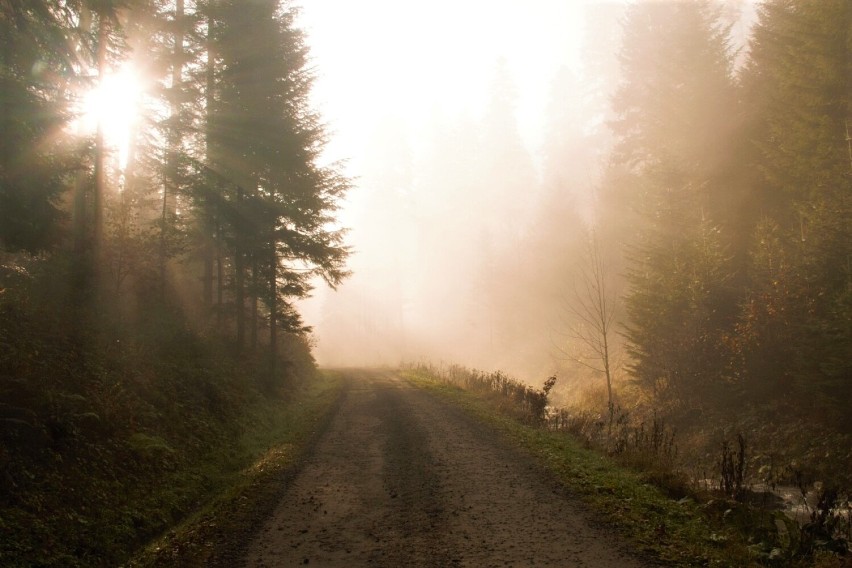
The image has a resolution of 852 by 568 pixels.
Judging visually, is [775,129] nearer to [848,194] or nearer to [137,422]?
[848,194]

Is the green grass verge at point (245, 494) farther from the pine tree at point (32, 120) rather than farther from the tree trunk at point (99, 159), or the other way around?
the pine tree at point (32, 120)

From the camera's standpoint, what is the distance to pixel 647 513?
716cm

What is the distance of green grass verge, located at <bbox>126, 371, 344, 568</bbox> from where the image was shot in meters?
6.48

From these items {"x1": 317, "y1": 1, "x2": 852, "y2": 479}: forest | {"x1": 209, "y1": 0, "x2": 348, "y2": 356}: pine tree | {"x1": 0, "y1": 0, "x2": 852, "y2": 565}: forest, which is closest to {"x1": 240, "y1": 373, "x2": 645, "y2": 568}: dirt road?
{"x1": 0, "y1": 0, "x2": 852, "y2": 565}: forest

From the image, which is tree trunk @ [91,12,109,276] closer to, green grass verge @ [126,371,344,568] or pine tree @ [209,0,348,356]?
pine tree @ [209,0,348,356]

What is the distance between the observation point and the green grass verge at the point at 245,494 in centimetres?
648

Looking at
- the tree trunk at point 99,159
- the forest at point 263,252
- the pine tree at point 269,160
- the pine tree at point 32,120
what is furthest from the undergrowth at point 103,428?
the pine tree at point 269,160

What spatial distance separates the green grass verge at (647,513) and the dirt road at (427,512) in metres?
0.39

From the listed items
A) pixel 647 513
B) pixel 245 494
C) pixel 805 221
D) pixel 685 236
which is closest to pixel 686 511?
pixel 647 513

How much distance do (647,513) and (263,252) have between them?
664 inches

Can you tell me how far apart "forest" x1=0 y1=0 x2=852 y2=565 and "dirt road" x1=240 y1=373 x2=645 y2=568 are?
2.54 m

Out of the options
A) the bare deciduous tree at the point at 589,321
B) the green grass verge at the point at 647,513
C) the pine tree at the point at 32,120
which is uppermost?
the pine tree at the point at 32,120

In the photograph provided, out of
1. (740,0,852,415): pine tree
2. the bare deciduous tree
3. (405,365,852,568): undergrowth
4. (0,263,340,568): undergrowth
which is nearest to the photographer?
(405,365,852,568): undergrowth

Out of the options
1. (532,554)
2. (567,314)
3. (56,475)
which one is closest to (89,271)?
(56,475)
